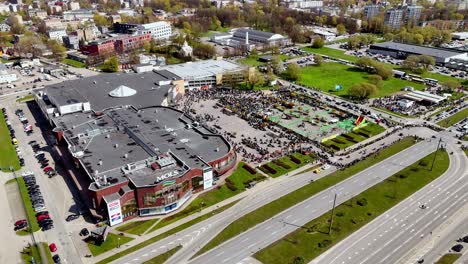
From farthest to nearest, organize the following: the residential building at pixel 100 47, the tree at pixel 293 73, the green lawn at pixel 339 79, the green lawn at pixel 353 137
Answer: the residential building at pixel 100 47
the tree at pixel 293 73
the green lawn at pixel 339 79
the green lawn at pixel 353 137

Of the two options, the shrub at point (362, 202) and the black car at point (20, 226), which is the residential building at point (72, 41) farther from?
the shrub at point (362, 202)

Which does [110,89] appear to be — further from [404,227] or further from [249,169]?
[404,227]

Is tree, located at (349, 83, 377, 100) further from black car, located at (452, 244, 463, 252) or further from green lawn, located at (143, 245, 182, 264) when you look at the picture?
green lawn, located at (143, 245, 182, 264)

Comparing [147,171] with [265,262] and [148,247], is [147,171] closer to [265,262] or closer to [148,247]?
[148,247]

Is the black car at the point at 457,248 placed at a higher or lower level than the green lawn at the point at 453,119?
lower

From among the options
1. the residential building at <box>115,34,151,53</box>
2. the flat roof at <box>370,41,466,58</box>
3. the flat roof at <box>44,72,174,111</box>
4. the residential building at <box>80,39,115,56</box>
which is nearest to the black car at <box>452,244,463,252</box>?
the flat roof at <box>44,72,174,111</box>

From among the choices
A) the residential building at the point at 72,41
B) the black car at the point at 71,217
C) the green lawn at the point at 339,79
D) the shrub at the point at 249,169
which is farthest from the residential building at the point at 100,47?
the black car at the point at 71,217


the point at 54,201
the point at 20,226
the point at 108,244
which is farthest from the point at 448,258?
the point at 20,226
